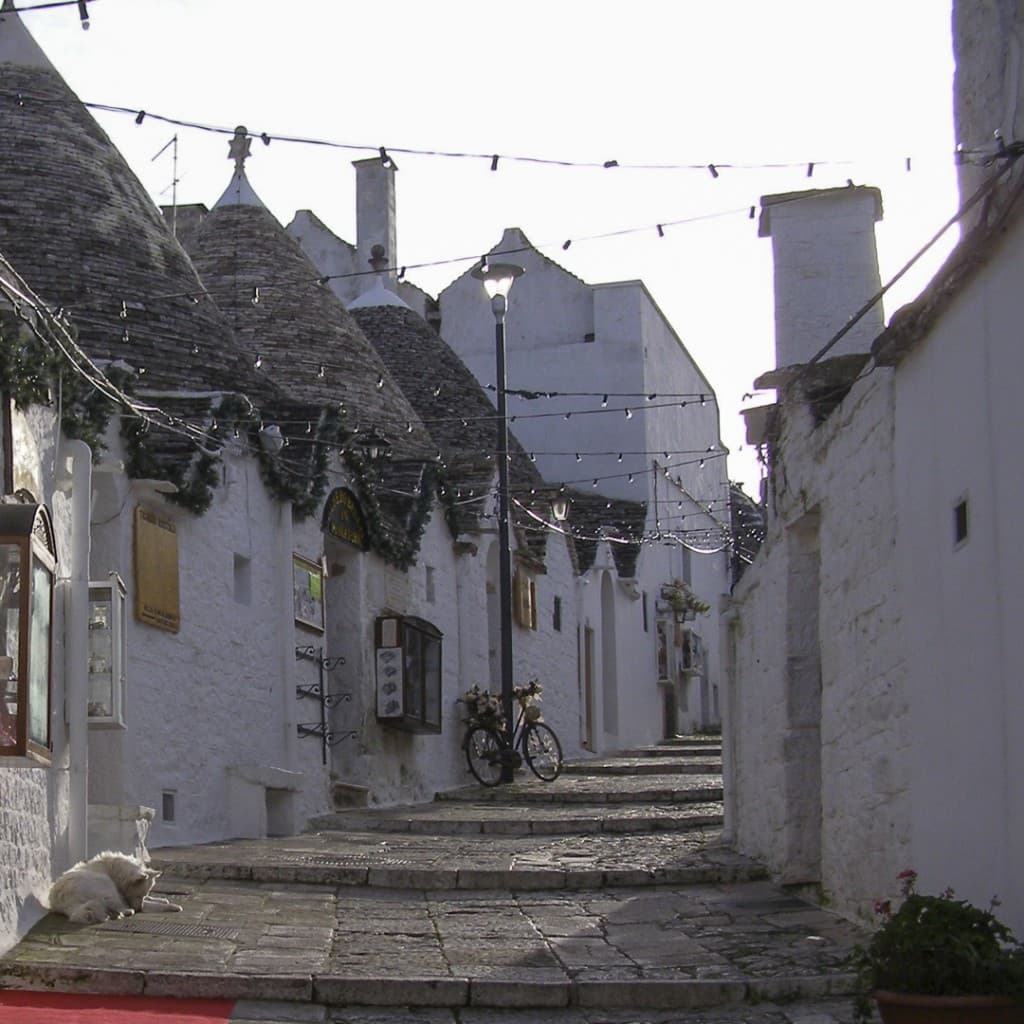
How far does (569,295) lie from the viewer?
3334 cm

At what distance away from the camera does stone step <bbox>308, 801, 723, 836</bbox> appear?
1580 centimetres

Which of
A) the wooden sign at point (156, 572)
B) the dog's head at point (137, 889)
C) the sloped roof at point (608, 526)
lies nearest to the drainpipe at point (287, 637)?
the wooden sign at point (156, 572)

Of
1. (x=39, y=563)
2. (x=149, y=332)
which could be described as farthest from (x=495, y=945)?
(x=149, y=332)

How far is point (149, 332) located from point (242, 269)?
5.80 m

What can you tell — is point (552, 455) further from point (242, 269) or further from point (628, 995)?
point (628, 995)

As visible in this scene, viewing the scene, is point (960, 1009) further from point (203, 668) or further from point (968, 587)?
point (203, 668)

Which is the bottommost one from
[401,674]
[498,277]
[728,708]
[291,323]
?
[728,708]

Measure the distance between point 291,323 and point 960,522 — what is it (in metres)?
14.4

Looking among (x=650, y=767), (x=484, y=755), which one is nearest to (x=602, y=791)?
(x=484, y=755)

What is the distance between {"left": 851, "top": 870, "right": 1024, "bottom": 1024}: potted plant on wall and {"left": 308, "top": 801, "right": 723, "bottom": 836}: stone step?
29.1ft

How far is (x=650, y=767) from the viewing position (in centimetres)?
2319

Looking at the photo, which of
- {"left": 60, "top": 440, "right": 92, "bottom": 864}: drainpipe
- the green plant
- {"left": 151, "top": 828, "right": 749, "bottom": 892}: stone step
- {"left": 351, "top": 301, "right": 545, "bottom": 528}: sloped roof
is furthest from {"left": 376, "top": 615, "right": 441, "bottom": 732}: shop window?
the green plant

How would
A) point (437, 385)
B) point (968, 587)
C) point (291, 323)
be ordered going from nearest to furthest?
point (968, 587) < point (291, 323) < point (437, 385)

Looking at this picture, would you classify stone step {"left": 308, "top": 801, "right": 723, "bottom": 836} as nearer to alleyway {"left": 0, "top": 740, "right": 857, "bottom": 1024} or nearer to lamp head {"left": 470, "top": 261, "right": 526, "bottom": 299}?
alleyway {"left": 0, "top": 740, "right": 857, "bottom": 1024}
